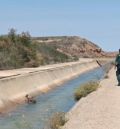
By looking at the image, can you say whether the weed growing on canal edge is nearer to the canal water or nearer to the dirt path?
the canal water

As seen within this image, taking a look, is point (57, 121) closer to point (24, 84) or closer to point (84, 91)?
point (84, 91)

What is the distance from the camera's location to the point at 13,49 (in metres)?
72.2

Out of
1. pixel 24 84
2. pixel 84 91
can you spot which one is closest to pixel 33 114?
pixel 84 91

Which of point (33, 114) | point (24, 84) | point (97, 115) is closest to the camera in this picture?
point (97, 115)

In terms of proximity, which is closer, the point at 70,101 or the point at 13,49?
the point at 70,101

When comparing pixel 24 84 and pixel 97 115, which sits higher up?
pixel 97 115

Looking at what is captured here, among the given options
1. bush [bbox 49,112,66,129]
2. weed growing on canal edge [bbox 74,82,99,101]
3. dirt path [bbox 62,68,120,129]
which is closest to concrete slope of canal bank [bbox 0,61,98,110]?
weed growing on canal edge [bbox 74,82,99,101]

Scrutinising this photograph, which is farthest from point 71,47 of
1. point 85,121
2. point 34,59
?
point 85,121

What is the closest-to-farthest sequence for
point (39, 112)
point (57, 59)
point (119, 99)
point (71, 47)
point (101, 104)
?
point (101, 104) → point (119, 99) → point (39, 112) → point (57, 59) → point (71, 47)

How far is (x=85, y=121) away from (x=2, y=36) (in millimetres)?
56841

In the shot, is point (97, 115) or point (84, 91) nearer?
point (97, 115)

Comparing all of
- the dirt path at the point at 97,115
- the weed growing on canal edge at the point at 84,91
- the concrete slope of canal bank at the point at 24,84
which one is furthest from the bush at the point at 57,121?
→ the weed growing on canal edge at the point at 84,91

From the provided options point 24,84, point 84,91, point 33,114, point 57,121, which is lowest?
→ point 33,114

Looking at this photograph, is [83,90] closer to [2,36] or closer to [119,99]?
[119,99]
